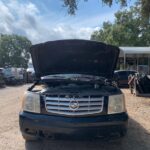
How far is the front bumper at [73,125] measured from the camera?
6684 millimetres

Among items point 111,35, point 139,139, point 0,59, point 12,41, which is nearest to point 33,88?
point 139,139

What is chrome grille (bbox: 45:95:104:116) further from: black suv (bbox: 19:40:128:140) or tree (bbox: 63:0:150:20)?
tree (bbox: 63:0:150:20)

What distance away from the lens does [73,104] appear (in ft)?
22.5

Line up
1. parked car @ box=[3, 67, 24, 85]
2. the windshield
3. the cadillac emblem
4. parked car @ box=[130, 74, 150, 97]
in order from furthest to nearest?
1. parked car @ box=[3, 67, 24, 85]
2. parked car @ box=[130, 74, 150, 97]
3. the windshield
4. the cadillac emblem

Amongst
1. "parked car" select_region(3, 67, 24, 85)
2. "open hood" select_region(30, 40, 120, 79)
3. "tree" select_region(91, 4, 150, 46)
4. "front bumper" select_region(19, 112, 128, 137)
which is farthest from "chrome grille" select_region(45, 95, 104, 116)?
"tree" select_region(91, 4, 150, 46)

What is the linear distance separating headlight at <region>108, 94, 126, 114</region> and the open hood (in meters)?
1.80

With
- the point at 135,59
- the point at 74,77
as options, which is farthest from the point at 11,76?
the point at 74,77

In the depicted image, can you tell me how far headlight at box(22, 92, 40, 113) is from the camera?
23.0ft

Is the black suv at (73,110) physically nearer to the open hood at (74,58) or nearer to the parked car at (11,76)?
the open hood at (74,58)

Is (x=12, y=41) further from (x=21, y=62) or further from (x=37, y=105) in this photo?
(x=37, y=105)

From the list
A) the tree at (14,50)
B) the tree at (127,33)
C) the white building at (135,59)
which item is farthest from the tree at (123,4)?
the tree at (14,50)

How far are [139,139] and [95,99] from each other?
208cm

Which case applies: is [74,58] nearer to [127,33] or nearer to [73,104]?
[73,104]

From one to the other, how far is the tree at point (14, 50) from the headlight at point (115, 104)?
90.1m
